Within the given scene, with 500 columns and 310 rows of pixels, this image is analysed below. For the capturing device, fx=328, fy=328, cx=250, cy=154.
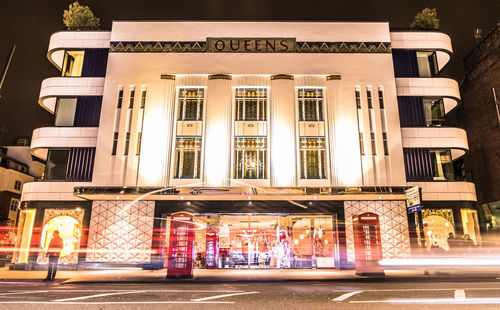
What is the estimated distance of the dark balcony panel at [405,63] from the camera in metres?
23.9

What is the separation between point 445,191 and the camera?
21766 millimetres

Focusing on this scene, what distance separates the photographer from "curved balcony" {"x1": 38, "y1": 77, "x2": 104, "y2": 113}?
23.2 metres

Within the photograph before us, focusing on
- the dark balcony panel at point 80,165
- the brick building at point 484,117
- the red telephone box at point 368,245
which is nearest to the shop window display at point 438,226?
the red telephone box at point 368,245

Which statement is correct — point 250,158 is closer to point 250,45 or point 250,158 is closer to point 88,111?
point 250,45

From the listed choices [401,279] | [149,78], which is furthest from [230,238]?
[149,78]

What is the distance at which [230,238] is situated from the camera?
20.9 metres

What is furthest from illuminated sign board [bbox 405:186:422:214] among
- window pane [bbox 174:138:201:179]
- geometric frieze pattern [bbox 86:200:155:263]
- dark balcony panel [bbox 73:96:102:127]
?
dark balcony panel [bbox 73:96:102:127]

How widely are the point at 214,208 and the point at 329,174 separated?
777 centimetres

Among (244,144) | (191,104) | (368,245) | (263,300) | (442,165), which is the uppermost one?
(191,104)

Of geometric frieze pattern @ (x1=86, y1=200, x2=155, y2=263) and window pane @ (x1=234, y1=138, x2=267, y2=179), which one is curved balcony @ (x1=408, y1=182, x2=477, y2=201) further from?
geometric frieze pattern @ (x1=86, y1=200, x2=155, y2=263)

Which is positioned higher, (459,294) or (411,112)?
(411,112)

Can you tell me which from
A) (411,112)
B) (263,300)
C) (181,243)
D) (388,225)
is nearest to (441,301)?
(263,300)

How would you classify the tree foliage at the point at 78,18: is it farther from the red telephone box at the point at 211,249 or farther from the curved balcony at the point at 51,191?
the red telephone box at the point at 211,249

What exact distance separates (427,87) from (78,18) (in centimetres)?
2636
